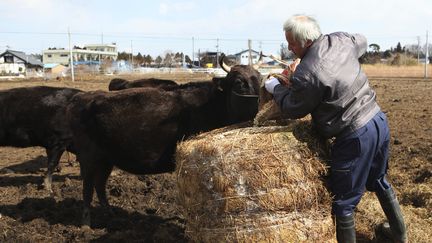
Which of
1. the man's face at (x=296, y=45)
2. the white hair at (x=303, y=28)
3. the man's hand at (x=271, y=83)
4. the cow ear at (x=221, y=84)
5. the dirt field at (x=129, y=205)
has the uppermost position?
the white hair at (x=303, y=28)

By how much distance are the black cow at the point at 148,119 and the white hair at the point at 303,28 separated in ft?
7.62

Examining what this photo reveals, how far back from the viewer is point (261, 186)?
3.86 m

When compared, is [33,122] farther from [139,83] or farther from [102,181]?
[102,181]

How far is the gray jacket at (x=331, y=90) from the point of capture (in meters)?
3.71

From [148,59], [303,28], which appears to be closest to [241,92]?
[303,28]

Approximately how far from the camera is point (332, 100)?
3770 millimetres

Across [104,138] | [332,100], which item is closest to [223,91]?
[104,138]

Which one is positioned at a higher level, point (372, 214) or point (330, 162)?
point (330, 162)

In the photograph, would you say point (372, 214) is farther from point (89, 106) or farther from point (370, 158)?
point (89, 106)

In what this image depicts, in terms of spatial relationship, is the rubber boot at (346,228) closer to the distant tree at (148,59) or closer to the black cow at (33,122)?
the black cow at (33,122)

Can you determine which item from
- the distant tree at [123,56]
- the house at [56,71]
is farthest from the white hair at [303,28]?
the distant tree at [123,56]

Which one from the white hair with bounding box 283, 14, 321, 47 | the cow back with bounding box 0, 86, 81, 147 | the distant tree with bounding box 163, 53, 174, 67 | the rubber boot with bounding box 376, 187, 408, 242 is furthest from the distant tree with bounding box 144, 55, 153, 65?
the white hair with bounding box 283, 14, 321, 47

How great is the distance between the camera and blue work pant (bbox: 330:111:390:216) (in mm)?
3885

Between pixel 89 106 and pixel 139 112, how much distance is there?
2.51ft
